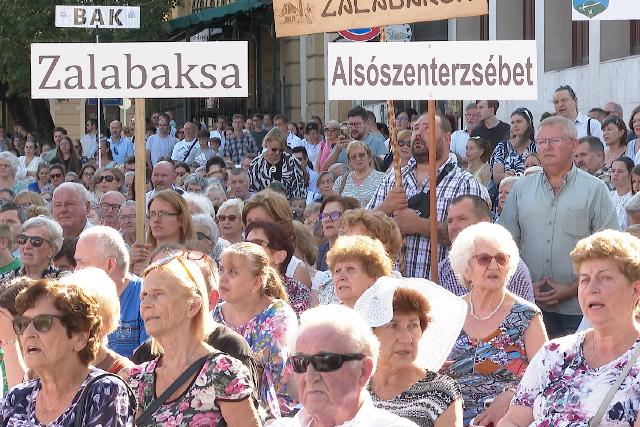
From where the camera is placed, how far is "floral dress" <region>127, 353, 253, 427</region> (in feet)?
17.4

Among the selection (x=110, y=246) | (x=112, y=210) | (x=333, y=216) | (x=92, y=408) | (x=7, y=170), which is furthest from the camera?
(x=7, y=170)

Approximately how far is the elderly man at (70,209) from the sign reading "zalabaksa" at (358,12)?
7.38ft

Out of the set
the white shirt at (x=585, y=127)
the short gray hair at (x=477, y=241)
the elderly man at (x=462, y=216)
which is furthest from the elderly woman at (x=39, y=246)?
the white shirt at (x=585, y=127)

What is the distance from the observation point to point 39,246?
8734 mm

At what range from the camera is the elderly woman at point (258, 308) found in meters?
6.43

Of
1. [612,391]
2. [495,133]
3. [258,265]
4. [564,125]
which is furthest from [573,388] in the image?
[495,133]

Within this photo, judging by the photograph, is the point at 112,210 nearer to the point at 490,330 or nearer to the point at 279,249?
the point at 279,249

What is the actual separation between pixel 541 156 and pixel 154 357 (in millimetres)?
3294

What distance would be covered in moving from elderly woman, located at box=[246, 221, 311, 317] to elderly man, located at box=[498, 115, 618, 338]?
1387mm

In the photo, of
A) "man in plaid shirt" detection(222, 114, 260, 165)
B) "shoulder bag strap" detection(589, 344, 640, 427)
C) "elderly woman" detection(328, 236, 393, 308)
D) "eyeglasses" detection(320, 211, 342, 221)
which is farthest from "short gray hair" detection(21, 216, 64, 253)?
"man in plaid shirt" detection(222, 114, 260, 165)

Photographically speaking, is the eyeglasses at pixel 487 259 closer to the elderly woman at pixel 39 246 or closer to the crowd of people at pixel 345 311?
the crowd of people at pixel 345 311

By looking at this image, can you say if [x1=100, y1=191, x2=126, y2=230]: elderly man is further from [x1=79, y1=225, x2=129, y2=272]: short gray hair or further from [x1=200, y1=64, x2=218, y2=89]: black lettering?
[x1=79, y1=225, x2=129, y2=272]: short gray hair

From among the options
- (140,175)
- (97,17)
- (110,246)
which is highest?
(97,17)

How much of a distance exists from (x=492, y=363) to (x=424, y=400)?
4.60 feet
